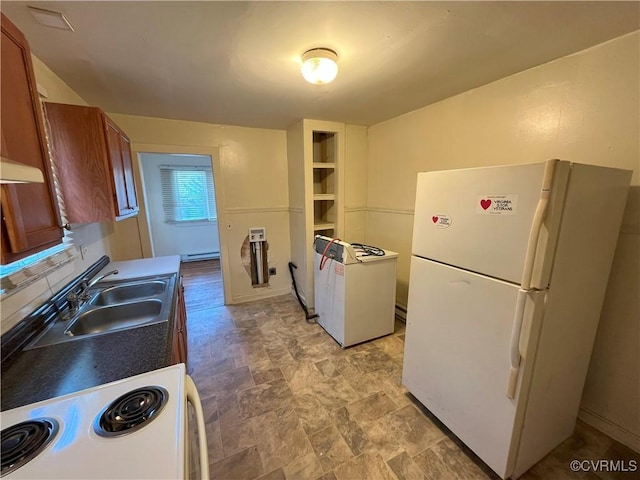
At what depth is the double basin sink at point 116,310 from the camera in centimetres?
127

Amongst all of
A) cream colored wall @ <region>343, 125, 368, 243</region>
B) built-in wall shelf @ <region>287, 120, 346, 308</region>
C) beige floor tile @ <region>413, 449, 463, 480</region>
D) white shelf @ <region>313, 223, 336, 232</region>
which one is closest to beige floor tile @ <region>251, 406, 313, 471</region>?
beige floor tile @ <region>413, 449, 463, 480</region>

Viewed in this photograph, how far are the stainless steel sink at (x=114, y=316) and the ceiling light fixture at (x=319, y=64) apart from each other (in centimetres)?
172

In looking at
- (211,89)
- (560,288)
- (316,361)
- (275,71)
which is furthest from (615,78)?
(316,361)

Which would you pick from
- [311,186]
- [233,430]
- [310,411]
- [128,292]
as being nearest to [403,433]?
[310,411]

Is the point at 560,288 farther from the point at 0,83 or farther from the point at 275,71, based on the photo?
the point at 0,83

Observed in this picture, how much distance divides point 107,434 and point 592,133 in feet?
8.64

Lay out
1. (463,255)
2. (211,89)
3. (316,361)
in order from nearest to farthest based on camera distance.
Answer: (463,255), (211,89), (316,361)

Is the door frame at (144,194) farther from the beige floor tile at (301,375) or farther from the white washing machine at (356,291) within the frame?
the beige floor tile at (301,375)

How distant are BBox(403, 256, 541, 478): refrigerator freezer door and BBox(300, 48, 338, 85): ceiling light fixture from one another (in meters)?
1.30

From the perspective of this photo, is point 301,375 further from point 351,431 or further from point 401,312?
point 401,312

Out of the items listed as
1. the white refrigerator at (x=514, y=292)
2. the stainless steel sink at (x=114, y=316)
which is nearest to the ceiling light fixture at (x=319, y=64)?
the white refrigerator at (x=514, y=292)

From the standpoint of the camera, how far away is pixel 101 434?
69cm

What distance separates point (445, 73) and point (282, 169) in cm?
220

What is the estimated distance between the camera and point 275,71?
5.75ft
